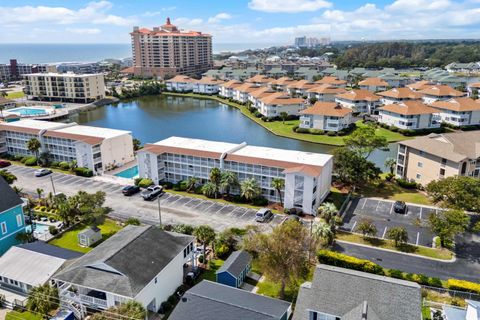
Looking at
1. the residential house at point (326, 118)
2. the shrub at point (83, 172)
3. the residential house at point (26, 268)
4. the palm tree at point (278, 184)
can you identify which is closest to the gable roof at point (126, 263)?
the residential house at point (26, 268)

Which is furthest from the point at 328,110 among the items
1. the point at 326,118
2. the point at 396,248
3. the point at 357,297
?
the point at 357,297

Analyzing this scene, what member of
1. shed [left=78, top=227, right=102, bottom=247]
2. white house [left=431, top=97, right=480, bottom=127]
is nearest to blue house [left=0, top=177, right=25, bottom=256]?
shed [left=78, top=227, right=102, bottom=247]

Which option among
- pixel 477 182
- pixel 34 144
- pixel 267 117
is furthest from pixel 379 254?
pixel 267 117

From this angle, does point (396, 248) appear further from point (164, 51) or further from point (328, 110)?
point (164, 51)

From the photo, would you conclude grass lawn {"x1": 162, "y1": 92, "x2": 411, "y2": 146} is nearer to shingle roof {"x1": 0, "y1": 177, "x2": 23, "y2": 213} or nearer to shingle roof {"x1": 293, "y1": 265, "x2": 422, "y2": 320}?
shingle roof {"x1": 293, "y1": 265, "x2": 422, "y2": 320}

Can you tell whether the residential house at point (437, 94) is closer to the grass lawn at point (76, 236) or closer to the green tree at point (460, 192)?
the green tree at point (460, 192)
